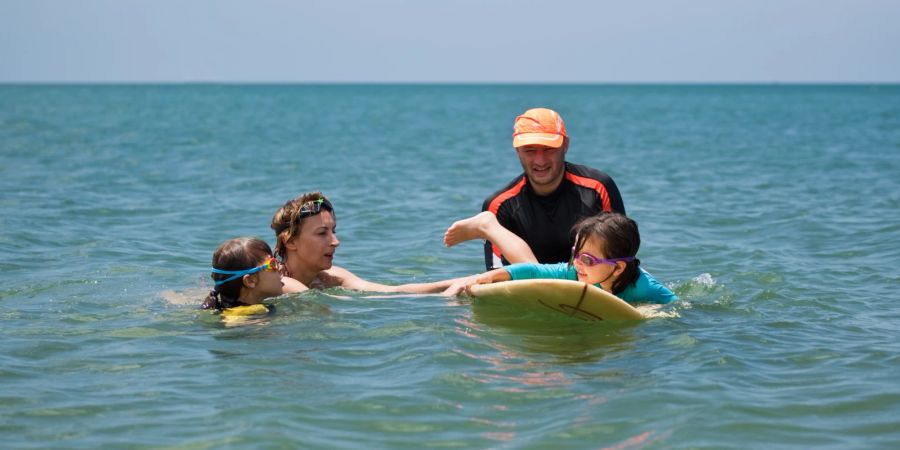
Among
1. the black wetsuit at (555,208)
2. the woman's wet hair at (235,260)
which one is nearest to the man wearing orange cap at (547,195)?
→ the black wetsuit at (555,208)

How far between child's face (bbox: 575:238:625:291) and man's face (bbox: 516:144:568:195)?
3.84 feet

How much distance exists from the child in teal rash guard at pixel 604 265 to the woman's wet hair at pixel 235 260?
156 cm

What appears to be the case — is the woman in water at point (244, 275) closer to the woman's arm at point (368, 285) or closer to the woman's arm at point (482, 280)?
the woman's arm at point (368, 285)

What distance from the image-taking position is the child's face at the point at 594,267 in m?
6.90

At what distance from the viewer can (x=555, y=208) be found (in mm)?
8102

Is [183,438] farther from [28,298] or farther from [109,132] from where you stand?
[109,132]

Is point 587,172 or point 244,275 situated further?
point 587,172

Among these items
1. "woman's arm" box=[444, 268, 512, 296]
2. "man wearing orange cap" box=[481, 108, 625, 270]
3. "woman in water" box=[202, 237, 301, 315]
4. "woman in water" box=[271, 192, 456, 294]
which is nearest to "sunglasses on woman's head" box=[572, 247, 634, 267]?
"woman's arm" box=[444, 268, 512, 296]

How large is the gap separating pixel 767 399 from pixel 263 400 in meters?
2.67

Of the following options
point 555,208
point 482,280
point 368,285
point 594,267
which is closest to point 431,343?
point 482,280

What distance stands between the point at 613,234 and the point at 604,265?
24cm

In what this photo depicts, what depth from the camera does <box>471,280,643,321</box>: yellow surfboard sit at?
656 centimetres

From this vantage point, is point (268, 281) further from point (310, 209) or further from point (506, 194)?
point (506, 194)

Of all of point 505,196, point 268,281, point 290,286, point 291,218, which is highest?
point 505,196
